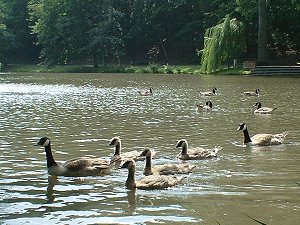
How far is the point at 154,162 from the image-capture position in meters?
13.4

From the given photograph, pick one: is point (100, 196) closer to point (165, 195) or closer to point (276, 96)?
point (165, 195)

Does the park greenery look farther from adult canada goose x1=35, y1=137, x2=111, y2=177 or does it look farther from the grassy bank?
adult canada goose x1=35, y1=137, x2=111, y2=177

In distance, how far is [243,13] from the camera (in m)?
55.7

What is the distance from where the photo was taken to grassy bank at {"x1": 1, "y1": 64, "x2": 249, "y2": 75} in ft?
198

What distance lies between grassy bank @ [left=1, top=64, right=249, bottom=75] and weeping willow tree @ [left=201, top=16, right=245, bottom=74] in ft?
5.46

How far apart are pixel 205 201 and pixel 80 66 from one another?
68315 mm

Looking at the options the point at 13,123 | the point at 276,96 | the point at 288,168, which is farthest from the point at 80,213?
the point at 276,96

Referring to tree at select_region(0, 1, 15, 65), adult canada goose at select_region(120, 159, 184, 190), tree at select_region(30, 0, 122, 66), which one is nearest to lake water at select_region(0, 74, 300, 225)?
adult canada goose at select_region(120, 159, 184, 190)

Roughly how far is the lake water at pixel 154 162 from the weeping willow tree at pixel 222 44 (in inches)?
1002

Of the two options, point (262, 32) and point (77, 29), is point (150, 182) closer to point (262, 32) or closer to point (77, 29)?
point (262, 32)

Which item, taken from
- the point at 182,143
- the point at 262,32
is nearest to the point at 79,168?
the point at 182,143

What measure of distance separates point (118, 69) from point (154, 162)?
55.9 meters

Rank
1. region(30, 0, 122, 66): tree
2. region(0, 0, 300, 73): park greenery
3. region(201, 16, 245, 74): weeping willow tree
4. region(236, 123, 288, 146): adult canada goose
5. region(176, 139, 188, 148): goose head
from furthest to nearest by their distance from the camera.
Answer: region(30, 0, 122, 66): tree < region(0, 0, 300, 73): park greenery < region(201, 16, 245, 74): weeping willow tree < region(236, 123, 288, 146): adult canada goose < region(176, 139, 188, 148): goose head

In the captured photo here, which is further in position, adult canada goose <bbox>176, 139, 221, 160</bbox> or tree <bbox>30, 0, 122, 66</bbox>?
tree <bbox>30, 0, 122, 66</bbox>
